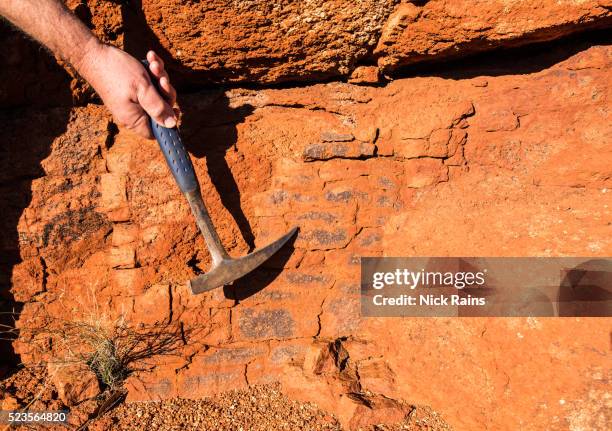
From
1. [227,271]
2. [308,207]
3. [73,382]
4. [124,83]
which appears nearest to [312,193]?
[308,207]

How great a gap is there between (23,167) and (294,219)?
4.36ft

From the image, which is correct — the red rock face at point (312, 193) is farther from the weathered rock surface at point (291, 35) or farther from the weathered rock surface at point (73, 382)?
the weathered rock surface at point (73, 382)

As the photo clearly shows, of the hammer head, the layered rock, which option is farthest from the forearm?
the hammer head

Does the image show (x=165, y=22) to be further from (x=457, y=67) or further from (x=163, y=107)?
(x=457, y=67)

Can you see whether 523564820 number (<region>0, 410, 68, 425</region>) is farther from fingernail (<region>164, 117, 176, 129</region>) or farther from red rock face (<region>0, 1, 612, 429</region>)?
fingernail (<region>164, 117, 176, 129</region>)

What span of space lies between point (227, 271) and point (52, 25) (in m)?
1.18

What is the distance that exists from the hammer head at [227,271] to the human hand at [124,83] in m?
0.65

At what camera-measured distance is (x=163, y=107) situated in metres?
1.85

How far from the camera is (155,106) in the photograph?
182 cm

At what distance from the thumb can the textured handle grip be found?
0.11ft

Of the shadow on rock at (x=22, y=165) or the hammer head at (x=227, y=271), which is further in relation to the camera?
the shadow on rock at (x=22, y=165)

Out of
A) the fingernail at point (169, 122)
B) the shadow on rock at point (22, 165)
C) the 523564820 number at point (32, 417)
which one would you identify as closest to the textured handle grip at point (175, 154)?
the fingernail at point (169, 122)

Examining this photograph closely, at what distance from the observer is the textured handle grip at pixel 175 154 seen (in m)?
1.89

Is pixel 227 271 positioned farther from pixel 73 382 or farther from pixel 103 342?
pixel 73 382
